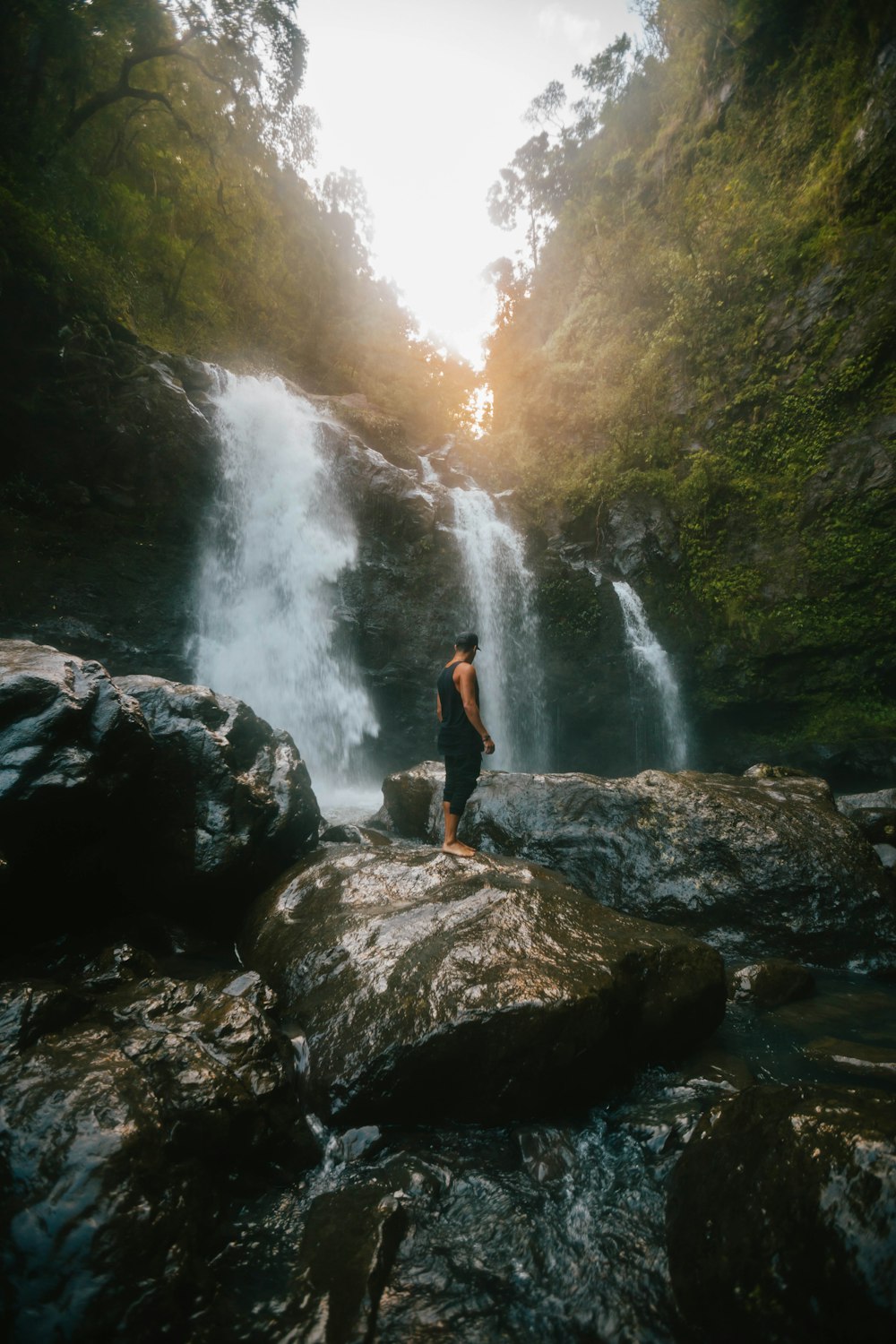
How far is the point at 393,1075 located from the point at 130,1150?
1.16 m

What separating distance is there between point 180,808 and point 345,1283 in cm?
330

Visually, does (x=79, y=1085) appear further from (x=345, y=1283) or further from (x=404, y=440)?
(x=404, y=440)

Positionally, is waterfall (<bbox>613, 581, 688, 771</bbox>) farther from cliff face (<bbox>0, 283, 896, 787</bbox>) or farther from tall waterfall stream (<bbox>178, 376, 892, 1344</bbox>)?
tall waterfall stream (<bbox>178, 376, 892, 1344</bbox>)

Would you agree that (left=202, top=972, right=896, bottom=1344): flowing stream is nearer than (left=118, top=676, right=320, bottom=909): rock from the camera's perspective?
Yes

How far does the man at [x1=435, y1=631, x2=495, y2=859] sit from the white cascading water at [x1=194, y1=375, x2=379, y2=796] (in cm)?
679

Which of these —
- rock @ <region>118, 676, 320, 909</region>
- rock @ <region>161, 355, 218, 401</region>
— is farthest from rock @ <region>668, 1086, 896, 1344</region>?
rock @ <region>161, 355, 218, 401</region>

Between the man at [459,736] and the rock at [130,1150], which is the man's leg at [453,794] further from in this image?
the rock at [130,1150]

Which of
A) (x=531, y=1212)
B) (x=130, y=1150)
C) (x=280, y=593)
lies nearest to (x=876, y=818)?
(x=531, y=1212)

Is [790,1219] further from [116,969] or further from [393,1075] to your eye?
[116,969]

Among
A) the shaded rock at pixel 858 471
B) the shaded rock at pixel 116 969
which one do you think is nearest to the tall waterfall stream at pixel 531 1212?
the shaded rock at pixel 116 969

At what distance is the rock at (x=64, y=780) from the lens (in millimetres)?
3150

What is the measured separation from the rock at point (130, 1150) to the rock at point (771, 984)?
3.20m

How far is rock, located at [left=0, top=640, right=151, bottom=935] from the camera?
3150mm

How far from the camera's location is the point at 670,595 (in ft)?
45.4
